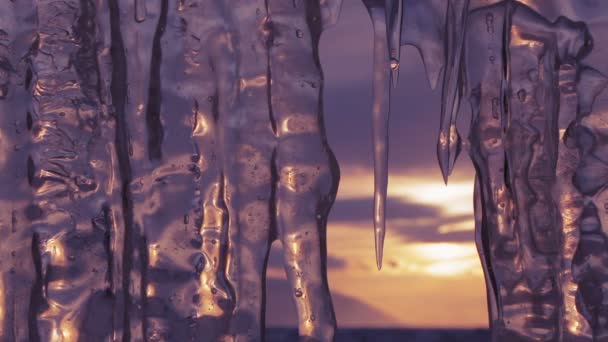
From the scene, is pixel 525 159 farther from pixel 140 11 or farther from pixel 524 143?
pixel 140 11

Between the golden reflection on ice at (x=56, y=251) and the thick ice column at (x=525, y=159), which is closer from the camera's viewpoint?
the thick ice column at (x=525, y=159)

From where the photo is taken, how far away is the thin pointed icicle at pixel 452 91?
4.63ft

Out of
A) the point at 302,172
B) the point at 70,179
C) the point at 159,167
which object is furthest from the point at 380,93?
the point at 70,179

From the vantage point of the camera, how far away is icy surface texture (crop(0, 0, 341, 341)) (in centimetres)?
142

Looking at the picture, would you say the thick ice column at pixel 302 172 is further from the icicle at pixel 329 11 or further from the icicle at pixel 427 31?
the icicle at pixel 427 31

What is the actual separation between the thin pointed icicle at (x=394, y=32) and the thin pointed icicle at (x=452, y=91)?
2.9 inches

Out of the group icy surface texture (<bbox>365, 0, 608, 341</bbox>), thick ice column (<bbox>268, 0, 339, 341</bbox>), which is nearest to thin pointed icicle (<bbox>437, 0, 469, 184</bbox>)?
icy surface texture (<bbox>365, 0, 608, 341</bbox>)

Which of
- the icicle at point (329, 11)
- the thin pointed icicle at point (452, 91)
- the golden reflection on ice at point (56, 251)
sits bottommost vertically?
the golden reflection on ice at point (56, 251)

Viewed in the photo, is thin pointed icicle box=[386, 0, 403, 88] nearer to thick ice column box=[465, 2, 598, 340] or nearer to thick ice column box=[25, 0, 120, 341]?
thick ice column box=[465, 2, 598, 340]

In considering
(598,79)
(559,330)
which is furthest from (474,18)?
(559,330)

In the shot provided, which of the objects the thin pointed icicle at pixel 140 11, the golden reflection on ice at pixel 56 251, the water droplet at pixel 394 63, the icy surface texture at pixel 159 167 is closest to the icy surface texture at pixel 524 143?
the water droplet at pixel 394 63

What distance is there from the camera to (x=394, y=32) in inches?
56.0

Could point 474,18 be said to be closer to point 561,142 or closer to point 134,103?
point 561,142

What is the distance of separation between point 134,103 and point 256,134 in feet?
0.66
